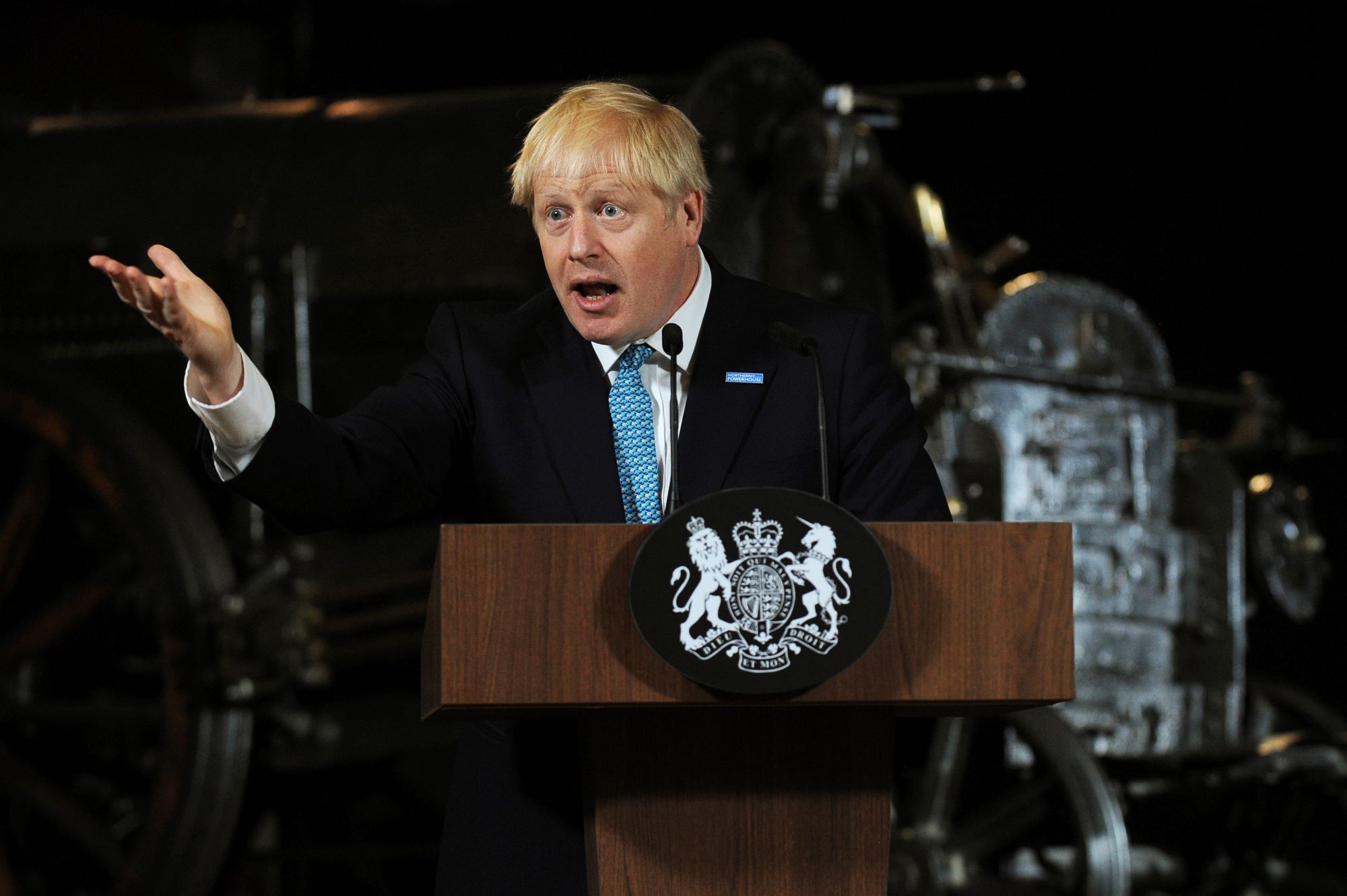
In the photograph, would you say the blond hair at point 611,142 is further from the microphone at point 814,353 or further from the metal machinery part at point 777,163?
the metal machinery part at point 777,163

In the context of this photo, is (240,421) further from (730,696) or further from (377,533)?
(377,533)

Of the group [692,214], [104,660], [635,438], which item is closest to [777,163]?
[104,660]

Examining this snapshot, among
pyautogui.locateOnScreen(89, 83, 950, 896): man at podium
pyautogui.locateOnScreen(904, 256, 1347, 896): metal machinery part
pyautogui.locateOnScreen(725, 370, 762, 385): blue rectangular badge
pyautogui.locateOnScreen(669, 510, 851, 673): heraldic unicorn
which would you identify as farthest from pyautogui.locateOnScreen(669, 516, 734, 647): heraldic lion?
pyautogui.locateOnScreen(904, 256, 1347, 896): metal machinery part

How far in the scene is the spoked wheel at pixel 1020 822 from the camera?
4254 millimetres

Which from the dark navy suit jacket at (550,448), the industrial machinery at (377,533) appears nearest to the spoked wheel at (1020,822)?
the industrial machinery at (377,533)

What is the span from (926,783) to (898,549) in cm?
320

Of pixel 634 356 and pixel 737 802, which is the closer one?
pixel 737 802

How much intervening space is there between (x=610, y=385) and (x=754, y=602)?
441 millimetres

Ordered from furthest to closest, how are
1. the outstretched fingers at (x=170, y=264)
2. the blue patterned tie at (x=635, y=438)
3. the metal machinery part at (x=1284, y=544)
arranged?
the metal machinery part at (x=1284, y=544) → the blue patterned tie at (x=635, y=438) → the outstretched fingers at (x=170, y=264)

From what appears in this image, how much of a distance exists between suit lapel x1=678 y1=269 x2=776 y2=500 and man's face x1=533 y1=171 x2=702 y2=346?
0.08 m

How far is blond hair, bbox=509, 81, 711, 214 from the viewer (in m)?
1.88

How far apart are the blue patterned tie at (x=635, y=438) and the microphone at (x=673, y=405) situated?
53mm

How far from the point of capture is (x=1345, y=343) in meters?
6.18

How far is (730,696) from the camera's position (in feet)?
5.23
